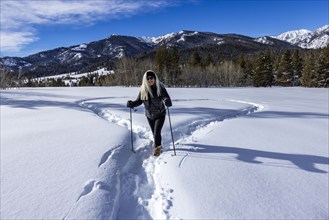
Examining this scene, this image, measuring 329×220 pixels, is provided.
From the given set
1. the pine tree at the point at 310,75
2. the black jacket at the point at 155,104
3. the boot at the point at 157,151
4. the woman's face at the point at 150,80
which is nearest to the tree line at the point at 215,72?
the pine tree at the point at 310,75

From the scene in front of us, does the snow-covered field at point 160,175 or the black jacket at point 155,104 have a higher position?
the black jacket at point 155,104

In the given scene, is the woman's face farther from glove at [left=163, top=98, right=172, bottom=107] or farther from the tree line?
the tree line

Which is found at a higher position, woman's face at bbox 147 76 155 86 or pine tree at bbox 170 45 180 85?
pine tree at bbox 170 45 180 85

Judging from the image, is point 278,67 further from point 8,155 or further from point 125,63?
point 8,155

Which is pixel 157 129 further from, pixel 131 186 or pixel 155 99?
pixel 131 186

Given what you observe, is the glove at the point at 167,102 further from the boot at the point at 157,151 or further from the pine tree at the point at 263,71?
the pine tree at the point at 263,71

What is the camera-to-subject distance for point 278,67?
2785 inches

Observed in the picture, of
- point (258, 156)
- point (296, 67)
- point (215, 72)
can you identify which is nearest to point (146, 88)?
point (258, 156)

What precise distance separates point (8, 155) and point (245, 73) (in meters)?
72.1

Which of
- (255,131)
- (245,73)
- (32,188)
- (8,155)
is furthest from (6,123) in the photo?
(245,73)

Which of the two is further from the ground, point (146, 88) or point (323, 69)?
point (323, 69)

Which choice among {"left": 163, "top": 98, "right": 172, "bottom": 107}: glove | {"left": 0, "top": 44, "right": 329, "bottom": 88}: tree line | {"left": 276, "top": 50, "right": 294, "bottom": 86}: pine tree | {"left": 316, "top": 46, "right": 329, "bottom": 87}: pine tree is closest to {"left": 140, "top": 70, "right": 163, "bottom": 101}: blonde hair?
{"left": 163, "top": 98, "right": 172, "bottom": 107}: glove

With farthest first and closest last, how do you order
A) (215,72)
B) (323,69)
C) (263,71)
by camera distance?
(215,72), (263,71), (323,69)

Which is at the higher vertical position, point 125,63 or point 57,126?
point 125,63
